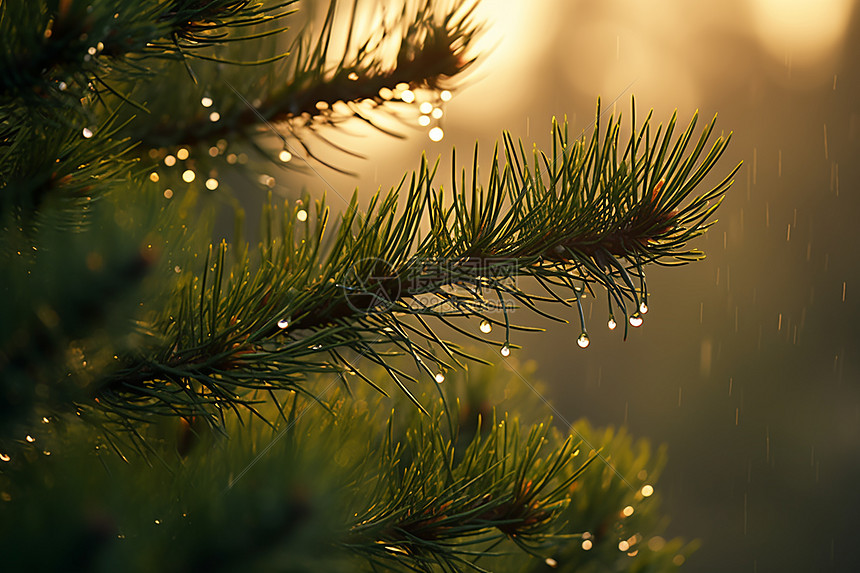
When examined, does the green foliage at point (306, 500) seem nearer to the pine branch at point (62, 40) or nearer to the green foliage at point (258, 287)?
the green foliage at point (258, 287)

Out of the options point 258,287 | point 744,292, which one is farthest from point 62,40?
point 744,292

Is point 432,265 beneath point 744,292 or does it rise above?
beneath

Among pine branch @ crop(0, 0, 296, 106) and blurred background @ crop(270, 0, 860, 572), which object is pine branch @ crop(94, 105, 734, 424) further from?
blurred background @ crop(270, 0, 860, 572)

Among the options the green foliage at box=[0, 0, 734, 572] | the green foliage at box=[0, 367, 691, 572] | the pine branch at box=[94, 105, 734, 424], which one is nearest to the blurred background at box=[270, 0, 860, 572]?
the green foliage at box=[0, 367, 691, 572]

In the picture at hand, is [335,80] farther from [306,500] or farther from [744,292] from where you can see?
[744,292]

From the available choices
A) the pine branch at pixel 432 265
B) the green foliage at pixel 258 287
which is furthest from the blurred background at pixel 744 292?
the pine branch at pixel 432 265

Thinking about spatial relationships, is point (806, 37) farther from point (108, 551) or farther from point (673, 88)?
point (108, 551)
